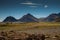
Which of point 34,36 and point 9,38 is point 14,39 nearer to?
point 9,38

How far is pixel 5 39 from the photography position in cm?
2978

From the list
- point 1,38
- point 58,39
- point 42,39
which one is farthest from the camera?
point 58,39

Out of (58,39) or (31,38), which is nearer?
(31,38)

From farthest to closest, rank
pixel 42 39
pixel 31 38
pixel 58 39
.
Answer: pixel 58 39 → pixel 42 39 → pixel 31 38

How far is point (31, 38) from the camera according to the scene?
103 ft

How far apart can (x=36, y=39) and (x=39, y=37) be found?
1.29 meters

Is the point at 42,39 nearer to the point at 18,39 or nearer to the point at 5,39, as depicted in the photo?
the point at 18,39

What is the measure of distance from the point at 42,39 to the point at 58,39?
271 inches

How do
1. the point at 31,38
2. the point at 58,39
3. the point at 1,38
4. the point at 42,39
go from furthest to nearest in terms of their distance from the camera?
the point at 58,39, the point at 42,39, the point at 31,38, the point at 1,38

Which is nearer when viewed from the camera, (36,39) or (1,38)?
(1,38)

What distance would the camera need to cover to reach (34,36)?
32.2 m

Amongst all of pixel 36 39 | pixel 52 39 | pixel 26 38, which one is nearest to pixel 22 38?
pixel 26 38

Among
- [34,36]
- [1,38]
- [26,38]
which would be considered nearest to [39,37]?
[34,36]

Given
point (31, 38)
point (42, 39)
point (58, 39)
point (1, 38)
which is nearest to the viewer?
point (1, 38)
